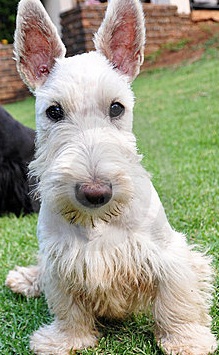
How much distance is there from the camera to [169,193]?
4.52m

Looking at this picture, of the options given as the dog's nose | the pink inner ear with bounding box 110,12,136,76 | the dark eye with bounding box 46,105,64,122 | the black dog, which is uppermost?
the pink inner ear with bounding box 110,12,136,76

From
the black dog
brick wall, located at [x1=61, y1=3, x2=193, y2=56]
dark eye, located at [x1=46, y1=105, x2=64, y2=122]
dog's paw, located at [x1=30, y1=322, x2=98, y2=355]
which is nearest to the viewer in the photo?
dark eye, located at [x1=46, y1=105, x2=64, y2=122]

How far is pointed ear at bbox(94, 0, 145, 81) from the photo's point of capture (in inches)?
92.5

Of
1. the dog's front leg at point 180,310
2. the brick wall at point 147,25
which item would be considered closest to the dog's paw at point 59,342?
the dog's front leg at point 180,310

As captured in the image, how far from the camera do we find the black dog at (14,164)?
5.15m

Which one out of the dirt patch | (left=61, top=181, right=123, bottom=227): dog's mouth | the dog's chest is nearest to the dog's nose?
(left=61, top=181, right=123, bottom=227): dog's mouth

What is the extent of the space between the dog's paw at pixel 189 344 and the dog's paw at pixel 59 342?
36 centimetres

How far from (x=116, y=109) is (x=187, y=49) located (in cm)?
1211

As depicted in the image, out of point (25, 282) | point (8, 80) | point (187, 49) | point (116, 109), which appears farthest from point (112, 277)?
point (8, 80)

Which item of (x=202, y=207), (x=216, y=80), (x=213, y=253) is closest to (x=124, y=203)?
(x=213, y=253)

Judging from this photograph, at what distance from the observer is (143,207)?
2.30m

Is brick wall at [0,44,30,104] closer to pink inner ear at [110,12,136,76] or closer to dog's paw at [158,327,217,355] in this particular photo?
pink inner ear at [110,12,136,76]

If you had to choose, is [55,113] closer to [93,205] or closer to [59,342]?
[93,205]

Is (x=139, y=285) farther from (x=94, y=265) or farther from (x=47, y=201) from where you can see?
(x=47, y=201)
